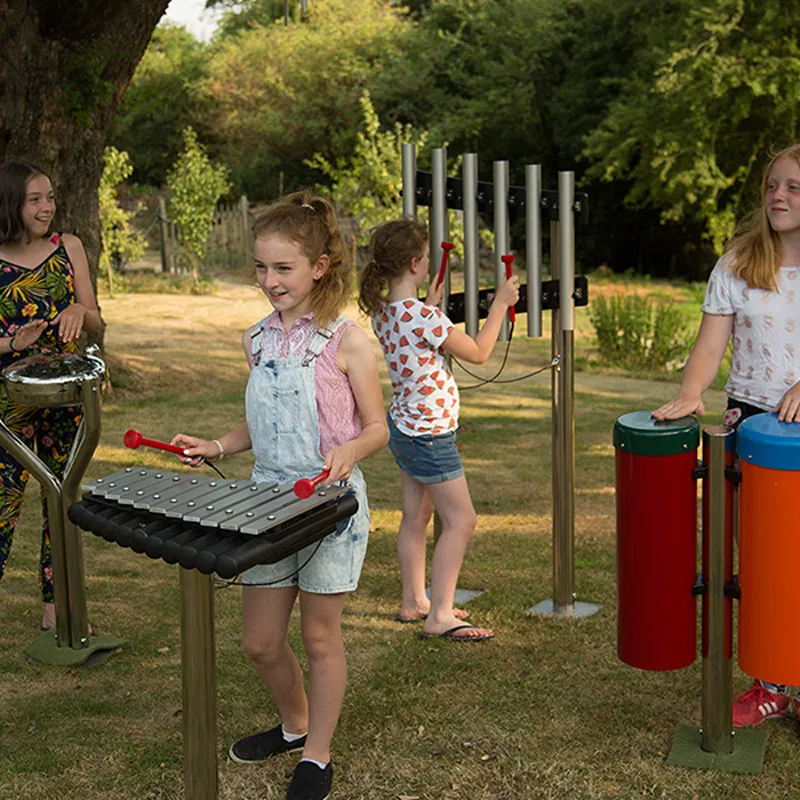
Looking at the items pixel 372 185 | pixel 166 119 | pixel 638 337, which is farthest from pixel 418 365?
pixel 166 119

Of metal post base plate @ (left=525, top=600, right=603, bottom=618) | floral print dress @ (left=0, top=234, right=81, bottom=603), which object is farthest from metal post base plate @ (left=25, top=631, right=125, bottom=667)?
metal post base plate @ (left=525, top=600, right=603, bottom=618)

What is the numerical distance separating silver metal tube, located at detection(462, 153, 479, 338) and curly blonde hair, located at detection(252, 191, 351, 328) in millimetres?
1558

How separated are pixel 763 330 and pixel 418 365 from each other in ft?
4.34

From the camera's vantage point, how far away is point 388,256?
420 cm

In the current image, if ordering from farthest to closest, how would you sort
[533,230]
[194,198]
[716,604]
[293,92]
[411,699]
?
[293,92] → [194,198] → [533,230] → [411,699] → [716,604]

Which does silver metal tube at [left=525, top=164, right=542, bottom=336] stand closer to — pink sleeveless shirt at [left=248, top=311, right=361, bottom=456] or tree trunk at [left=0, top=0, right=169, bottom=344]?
pink sleeveless shirt at [left=248, top=311, right=361, bottom=456]

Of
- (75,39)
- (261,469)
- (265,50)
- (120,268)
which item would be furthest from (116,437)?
(265,50)

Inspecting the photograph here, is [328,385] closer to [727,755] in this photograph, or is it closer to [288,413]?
[288,413]

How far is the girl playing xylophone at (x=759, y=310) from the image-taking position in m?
3.40

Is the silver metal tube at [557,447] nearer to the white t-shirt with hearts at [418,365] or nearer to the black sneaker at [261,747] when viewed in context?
the white t-shirt with hearts at [418,365]

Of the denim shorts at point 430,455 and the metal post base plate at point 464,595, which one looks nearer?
the denim shorts at point 430,455

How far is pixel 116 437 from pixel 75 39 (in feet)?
9.20

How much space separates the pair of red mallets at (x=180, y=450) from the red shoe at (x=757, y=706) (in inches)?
66.5

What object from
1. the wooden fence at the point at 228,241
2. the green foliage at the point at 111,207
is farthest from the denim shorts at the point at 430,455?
the wooden fence at the point at 228,241
